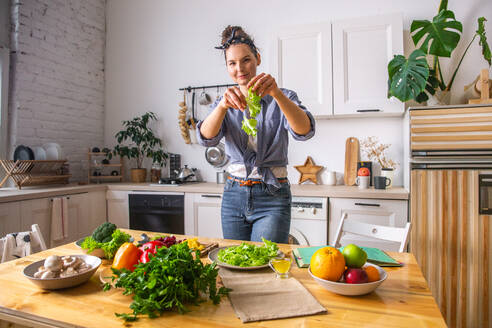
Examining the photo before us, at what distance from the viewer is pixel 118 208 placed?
3.37 meters

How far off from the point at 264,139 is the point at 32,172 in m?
2.43

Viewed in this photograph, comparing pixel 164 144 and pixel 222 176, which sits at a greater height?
pixel 164 144

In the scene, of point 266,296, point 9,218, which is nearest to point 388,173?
point 266,296

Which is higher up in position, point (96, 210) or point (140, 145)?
point (140, 145)

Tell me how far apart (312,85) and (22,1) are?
2931 millimetres

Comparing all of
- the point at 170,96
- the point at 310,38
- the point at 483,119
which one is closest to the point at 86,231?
the point at 170,96

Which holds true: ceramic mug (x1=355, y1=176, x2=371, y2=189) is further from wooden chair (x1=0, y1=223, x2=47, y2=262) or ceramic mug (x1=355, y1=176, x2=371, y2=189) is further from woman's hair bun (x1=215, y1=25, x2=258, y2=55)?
wooden chair (x1=0, y1=223, x2=47, y2=262)

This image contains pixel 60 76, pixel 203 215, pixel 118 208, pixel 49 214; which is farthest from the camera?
pixel 60 76

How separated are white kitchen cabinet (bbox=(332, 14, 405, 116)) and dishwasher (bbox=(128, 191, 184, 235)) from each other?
175 cm

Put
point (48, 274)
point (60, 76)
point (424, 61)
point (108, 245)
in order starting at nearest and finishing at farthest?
point (48, 274) → point (108, 245) → point (424, 61) → point (60, 76)

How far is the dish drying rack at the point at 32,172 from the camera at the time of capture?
9.16 ft

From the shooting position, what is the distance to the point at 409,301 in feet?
2.95

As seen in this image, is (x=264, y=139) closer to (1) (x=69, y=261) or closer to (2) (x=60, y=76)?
(1) (x=69, y=261)

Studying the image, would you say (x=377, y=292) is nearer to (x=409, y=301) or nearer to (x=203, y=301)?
(x=409, y=301)
